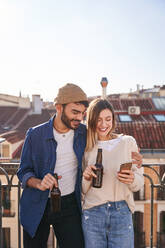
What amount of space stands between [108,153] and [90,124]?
0.39 metres

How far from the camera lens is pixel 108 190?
8.18ft

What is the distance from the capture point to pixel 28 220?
2549 millimetres

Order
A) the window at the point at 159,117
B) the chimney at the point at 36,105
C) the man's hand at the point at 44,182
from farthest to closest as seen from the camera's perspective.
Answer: the chimney at the point at 36,105 < the window at the point at 159,117 < the man's hand at the point at 44,182

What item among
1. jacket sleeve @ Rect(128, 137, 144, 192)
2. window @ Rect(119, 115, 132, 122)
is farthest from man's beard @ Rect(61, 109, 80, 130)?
window @ Rect(119, 115, 132, 122)

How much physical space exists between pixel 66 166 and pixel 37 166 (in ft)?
1.09

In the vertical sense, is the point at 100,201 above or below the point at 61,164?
below

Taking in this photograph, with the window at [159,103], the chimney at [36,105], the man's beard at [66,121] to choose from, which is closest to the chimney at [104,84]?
the window at [159,103]

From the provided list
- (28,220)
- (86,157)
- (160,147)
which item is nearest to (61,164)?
(86,157)

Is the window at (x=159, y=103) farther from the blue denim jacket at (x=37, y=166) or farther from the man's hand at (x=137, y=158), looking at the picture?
the blue denim jacket at (x=37, y=166)

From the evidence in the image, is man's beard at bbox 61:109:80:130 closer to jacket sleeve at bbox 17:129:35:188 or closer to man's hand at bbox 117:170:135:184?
jacket sleeve at bbox 17:129:35:188

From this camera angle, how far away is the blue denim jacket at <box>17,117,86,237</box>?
8.28 feet

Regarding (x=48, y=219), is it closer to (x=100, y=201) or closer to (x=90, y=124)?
(x=100, y=201)

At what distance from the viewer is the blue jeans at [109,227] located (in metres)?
2.43

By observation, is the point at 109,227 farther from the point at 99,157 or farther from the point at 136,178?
the point at 99,157
